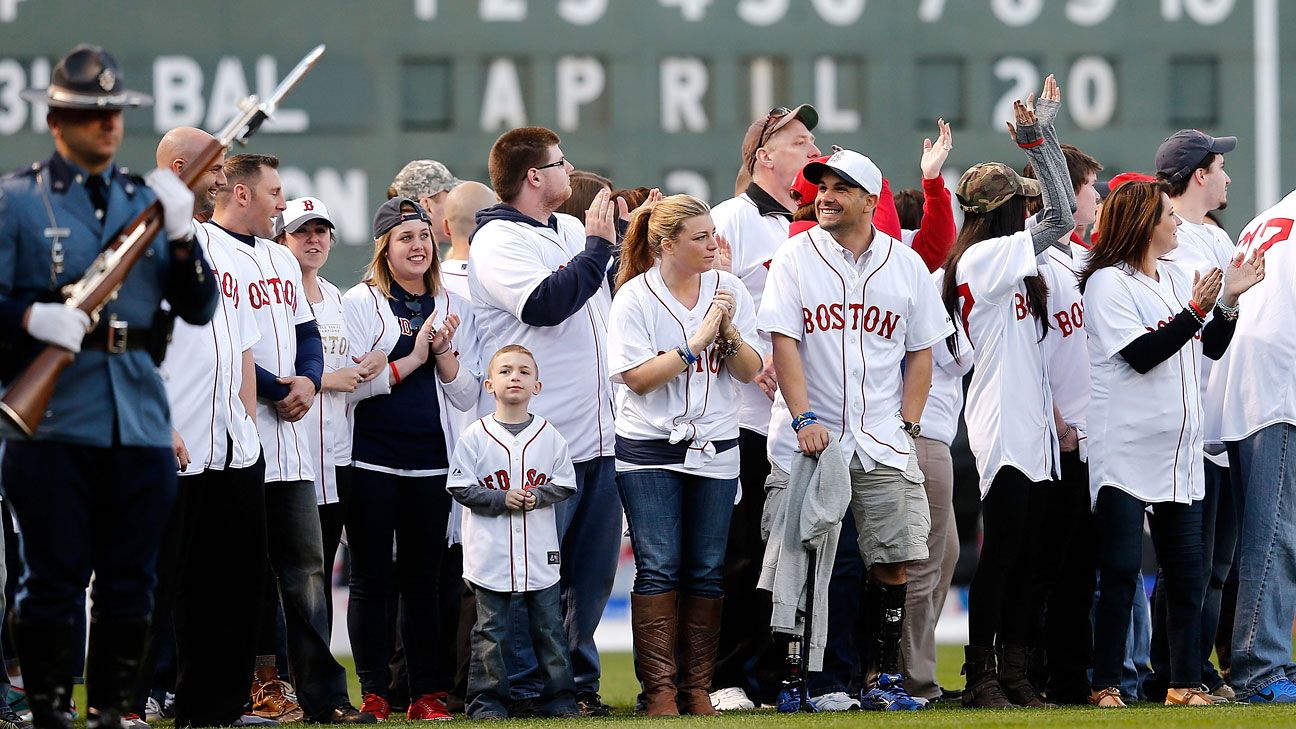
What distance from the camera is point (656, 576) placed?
22.0 ft

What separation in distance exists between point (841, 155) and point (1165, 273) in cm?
145

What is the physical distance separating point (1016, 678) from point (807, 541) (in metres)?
1.09

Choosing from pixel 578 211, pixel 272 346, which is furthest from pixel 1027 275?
pixel 272 346

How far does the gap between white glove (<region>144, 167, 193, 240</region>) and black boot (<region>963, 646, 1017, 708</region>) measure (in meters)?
3.42

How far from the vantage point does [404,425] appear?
7441mm

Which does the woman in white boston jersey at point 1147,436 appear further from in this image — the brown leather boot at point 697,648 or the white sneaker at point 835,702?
the brown leather boot at point 697,648

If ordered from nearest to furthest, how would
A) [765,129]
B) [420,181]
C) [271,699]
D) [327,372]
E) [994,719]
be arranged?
[994,719], [271,699], [327,372], [765,129], [420,181]

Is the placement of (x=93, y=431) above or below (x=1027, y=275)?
below

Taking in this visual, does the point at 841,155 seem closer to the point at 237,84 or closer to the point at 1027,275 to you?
the point at 1027,275

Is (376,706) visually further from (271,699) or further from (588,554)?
(588,554)

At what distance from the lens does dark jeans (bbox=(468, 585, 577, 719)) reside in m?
6.81

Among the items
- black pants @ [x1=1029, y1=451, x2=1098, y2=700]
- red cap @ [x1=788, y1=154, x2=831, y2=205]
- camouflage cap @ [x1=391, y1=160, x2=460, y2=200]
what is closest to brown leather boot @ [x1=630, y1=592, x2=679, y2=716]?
black pants @ [x1=1029, y1=451, x2=1098, y2=700]

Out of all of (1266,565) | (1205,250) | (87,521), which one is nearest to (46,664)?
(87,521)

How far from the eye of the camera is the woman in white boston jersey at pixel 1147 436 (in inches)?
278
